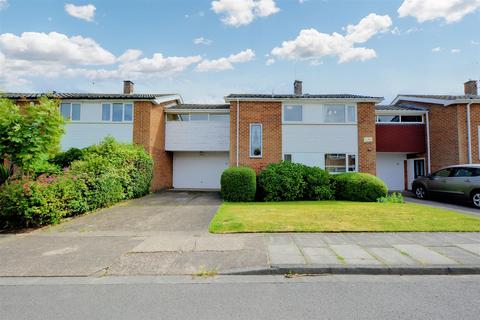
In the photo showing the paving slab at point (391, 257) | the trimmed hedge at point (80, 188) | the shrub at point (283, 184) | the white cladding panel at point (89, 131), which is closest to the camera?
the paving slab at point (391, 257)

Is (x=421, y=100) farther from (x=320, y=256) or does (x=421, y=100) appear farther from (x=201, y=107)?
(x=320, y=256)

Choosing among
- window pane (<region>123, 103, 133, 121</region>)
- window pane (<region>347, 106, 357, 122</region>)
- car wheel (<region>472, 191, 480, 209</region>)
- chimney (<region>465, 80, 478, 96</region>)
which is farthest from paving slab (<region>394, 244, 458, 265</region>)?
chimney (<region>465, 80, 478, 96</region>)

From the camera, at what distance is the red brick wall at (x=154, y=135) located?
1463cm

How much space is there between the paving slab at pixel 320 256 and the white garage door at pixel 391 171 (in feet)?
44.7

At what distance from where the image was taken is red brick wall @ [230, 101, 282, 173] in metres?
14.4

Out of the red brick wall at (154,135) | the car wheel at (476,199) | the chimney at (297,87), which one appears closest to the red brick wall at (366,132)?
the chimney at (297,87)

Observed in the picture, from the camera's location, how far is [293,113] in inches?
582

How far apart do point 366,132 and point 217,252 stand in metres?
12.6

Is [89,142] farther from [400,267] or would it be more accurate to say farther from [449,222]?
[449,222]

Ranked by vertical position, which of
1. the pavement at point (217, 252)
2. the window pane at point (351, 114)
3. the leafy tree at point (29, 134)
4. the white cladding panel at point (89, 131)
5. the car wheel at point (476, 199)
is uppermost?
the window pane at point (351, 114)

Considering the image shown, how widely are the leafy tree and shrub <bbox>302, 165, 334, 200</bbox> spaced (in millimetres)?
10324

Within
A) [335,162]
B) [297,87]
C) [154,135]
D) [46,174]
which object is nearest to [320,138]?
[335,162]

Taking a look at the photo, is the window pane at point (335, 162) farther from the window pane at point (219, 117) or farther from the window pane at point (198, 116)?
the window pane at point (198, 116)

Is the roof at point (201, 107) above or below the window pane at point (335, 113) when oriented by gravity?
above
